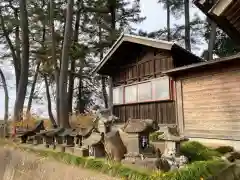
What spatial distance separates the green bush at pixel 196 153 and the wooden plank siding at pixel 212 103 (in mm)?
1731

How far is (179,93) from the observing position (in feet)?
38.1

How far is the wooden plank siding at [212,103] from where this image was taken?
9641 millimetres

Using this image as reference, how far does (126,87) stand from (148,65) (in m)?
1.87

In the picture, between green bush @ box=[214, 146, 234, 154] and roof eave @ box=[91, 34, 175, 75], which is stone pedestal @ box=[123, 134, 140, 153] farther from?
roof eave @ box=[91, 34, 175, 75]

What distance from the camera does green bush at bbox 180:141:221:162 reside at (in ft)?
23.8

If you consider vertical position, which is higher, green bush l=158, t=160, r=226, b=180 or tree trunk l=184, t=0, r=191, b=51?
tree trunk l=184, t=0, r=191, b=51

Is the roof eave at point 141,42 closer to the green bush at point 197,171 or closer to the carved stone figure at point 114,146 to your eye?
the carved stone figure at point 114,146

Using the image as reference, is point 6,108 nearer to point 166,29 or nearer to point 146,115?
point 166,29

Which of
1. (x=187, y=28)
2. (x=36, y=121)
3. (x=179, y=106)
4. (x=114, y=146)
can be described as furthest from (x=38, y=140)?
(x=187, y=28)

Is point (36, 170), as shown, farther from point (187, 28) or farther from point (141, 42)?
point (187, 28)

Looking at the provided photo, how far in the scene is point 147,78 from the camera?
14148 mm

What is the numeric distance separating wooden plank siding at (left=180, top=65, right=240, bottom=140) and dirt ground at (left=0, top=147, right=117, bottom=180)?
19.5 feet

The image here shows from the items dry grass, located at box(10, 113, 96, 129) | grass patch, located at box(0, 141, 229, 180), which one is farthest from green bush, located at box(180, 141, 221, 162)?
dry grass, located at box(10, 113, 96, 129)

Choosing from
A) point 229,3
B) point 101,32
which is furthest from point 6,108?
point 229,3
